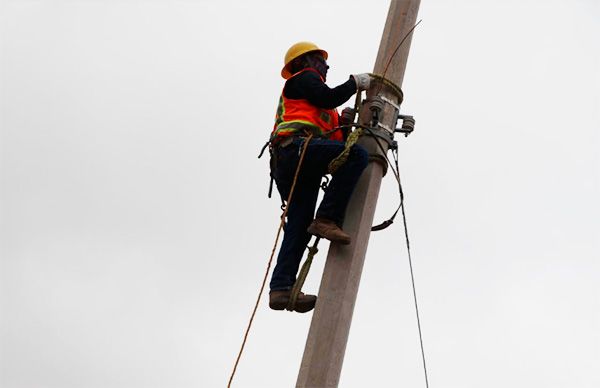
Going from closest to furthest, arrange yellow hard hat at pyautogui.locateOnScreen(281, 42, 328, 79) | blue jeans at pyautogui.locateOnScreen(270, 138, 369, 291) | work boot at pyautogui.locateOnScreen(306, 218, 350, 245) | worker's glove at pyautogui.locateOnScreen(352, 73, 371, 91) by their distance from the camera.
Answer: work boot at pyautogui.locateOnScreen(306, 218, 350, 245) → blue jeans at pyautogui.locateOnScreen(270, 138, 369, 291) → worker's glove at pyautogui.locateOnScreen(352, 73, 371, 91) → yellow hard hat at pyautogui.locateOnScreen(281, 42, 328, 79)

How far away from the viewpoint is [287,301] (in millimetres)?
5152

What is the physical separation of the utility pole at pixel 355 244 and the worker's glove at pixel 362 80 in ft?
0.14

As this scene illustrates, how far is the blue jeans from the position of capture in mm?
5078

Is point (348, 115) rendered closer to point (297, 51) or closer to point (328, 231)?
point (297, 51)

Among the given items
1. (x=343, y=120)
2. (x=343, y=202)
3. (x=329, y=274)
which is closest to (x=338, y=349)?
(x=329, y=274)

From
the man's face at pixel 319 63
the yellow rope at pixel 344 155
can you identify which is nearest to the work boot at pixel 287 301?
the yellow rope at pixel 344 155

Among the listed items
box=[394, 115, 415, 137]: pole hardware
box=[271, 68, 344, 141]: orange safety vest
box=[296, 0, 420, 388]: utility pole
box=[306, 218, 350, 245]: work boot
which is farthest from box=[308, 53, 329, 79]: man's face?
box=[306, 218, 350, 245]: work boot

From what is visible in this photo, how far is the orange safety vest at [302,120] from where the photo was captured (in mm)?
5480

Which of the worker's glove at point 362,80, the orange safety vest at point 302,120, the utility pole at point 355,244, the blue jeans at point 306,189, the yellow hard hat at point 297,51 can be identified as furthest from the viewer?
the yellow hard hat at point 297,51

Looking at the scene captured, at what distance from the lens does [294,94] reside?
5.56m

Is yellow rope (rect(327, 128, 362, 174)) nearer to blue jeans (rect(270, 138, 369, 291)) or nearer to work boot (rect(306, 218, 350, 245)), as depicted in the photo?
blue jeans (rect(270, 138, 369, 291))

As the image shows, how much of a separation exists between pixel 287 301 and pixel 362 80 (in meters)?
1.24

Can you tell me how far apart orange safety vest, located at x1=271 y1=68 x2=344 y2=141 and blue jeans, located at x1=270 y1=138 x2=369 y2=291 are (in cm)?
10

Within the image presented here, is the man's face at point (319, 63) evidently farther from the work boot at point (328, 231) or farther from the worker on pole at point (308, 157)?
the work boot at point (328, 231)
